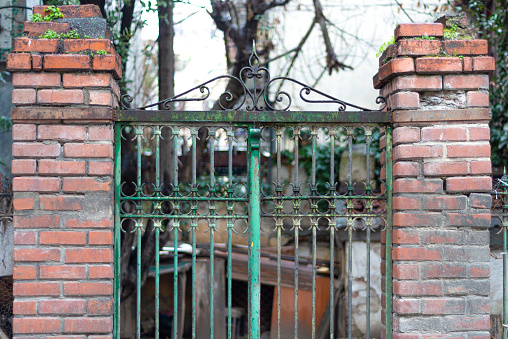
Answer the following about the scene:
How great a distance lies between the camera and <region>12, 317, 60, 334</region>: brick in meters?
2.26

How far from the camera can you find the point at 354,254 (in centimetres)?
540

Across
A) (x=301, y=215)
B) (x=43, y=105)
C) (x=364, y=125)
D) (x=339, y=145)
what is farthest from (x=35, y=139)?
(x=339, y=145)

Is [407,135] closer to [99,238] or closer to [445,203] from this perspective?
[445,203]

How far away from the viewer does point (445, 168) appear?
2393 mm

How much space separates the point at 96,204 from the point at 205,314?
11.3ft

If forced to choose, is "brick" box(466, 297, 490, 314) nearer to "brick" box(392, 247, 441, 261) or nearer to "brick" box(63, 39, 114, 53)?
"brick" box(392, 247, 441, 261)

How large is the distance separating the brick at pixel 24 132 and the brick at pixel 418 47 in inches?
76.3

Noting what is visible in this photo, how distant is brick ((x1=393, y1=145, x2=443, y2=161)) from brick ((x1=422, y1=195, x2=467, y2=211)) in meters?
0.22

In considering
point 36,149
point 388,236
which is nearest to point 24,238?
point 36,149

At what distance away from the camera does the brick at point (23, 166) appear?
2314 mm

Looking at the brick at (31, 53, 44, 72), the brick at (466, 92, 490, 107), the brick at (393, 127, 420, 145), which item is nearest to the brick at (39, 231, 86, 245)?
the brick at (31, 53, 44, 72)

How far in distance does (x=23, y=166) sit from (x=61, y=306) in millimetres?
729

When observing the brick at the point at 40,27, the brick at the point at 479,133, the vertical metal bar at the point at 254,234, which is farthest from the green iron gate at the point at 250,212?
the brick at the point at 40,27

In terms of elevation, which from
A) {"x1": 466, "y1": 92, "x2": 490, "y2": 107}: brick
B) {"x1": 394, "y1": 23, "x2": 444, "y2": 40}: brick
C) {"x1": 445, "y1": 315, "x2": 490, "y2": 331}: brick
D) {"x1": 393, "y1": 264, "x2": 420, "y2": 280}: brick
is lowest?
{"x1": 445, "y1": 315, "x2": 490, "y2": 331}: brick
